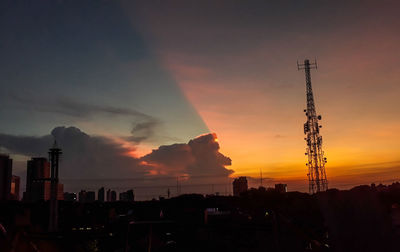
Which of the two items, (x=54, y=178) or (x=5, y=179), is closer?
(x=54, y=178)

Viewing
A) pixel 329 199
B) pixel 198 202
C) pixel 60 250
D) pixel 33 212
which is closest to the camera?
pixel 329 199

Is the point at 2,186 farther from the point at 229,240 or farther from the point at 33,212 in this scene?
the point at 229,240

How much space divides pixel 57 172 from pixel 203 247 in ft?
172

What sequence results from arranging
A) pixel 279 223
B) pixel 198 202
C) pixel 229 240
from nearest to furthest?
pixel 279 223 → pixel 229 240 → pixel 198 202

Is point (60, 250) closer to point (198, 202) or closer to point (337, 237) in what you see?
point (337, 237)

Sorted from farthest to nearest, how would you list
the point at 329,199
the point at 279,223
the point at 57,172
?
the point at 57,172
the point at 279,223
the point at 329,199

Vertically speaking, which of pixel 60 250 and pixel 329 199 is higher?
pixel 329 199

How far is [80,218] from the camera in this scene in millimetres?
79562

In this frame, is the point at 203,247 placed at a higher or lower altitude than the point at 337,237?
lower

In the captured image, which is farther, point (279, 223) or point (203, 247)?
point (203, 247)

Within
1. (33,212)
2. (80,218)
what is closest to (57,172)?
(80,218)

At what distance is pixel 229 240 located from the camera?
17.7 m

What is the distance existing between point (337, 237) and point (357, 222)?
0.48 meters

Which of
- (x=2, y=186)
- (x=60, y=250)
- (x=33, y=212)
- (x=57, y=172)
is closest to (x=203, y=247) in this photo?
(x=60, y=250)
